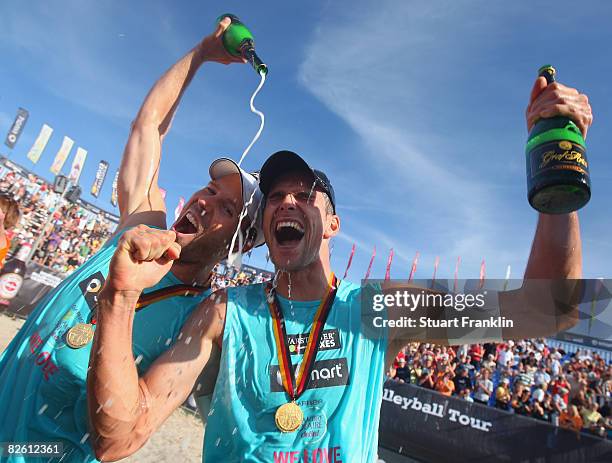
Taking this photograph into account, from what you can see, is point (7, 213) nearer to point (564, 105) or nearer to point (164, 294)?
point (164, 294)

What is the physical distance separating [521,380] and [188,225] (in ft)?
37.2

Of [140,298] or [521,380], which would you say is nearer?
[140,298]

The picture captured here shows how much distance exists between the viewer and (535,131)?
201 centimetres

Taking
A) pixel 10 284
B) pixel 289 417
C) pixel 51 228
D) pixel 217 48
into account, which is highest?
pixel 51 228

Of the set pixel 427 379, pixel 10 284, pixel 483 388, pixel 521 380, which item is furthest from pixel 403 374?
pixel 10 284

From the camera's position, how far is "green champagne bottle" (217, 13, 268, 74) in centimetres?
319

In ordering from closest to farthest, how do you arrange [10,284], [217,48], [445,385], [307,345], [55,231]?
1. [307,345]
2. [217,48]
3. [445,385]
4. [10,284]
5. [55,231]

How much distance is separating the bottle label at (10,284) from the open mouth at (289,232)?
1440cm

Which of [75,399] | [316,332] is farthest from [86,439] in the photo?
[316,332]

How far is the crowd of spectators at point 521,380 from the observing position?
964cm

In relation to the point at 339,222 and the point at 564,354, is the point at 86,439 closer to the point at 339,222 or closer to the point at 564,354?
the point at 339,222

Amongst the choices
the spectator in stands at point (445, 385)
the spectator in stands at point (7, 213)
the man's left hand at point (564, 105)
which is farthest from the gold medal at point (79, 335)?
the spectator in stands at point (445, 385)

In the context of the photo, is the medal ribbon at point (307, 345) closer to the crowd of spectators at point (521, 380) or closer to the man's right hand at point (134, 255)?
the man's right hand at point (134, 255)

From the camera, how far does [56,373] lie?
2.12 metres
